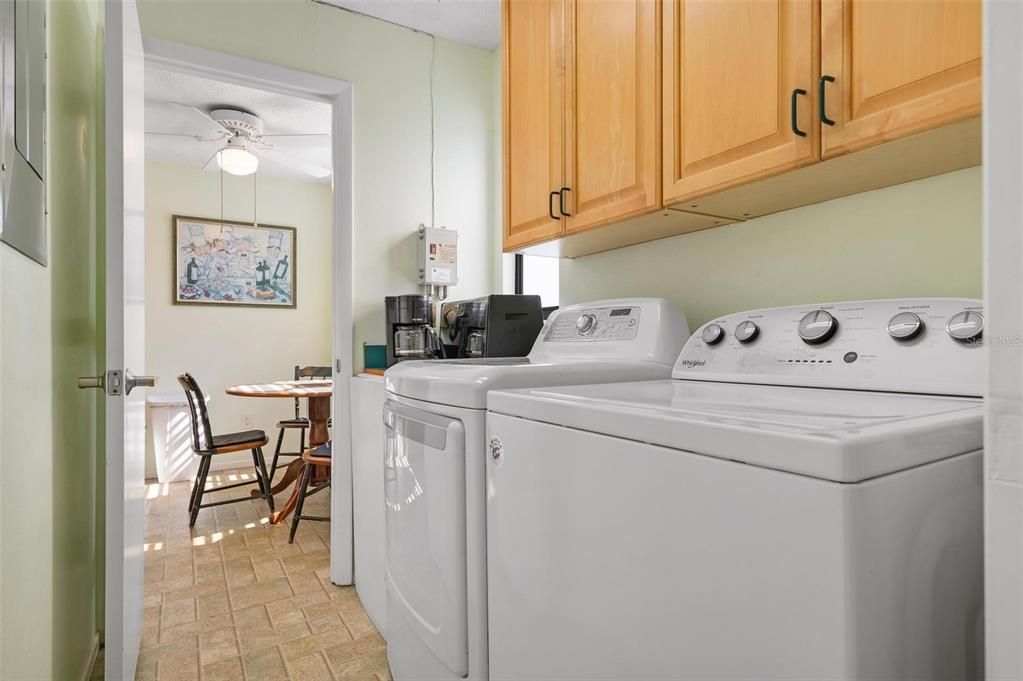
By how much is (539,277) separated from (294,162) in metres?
2.45

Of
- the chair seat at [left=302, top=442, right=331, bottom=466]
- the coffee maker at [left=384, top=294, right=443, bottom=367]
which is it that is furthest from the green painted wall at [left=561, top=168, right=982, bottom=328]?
the chair seat at [left=302, top=442, right=331, bottom=466]

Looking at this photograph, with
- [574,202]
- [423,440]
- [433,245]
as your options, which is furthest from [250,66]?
[423,440]

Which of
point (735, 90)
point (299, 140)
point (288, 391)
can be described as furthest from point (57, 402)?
point (299, 140)

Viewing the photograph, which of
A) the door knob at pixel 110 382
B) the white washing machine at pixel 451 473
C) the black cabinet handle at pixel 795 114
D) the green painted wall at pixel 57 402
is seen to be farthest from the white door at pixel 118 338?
the black cabinet handle at pixel 795 114

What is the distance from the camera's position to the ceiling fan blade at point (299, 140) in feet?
13.1

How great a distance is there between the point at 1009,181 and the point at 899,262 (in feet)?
2.57

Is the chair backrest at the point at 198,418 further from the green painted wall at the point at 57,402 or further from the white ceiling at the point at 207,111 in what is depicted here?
the white ceiling at the point at 207,111

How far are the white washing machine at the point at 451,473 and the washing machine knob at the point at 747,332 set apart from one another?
0.23m

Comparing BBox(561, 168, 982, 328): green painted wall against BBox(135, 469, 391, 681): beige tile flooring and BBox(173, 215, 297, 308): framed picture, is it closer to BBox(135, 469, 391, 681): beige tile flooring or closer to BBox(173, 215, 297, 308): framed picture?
BBox(135, 469, 391, 681): beige tile flooring

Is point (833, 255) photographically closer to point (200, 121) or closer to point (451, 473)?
point (451, 473)

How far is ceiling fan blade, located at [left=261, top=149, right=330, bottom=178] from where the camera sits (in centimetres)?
389

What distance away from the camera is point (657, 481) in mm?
704

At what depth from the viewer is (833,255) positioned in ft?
4.46

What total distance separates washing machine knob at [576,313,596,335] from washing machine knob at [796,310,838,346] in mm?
640
